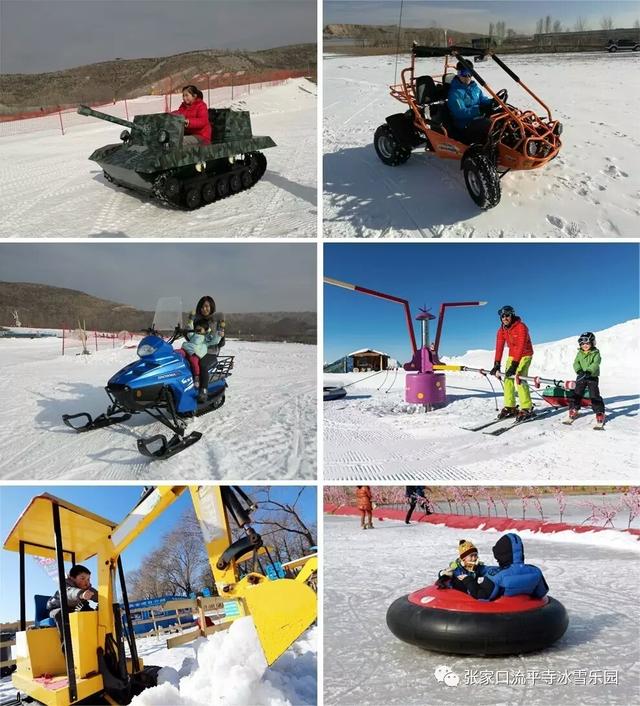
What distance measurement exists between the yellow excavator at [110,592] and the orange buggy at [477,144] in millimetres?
2457

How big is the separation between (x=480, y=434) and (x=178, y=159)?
8.86ft

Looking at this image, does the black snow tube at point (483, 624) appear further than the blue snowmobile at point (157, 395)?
No

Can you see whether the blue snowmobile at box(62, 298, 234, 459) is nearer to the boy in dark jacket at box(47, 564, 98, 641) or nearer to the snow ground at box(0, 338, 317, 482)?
the snow ground at box(0, 338, 317, 482)

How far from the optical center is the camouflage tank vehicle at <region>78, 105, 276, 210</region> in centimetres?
455

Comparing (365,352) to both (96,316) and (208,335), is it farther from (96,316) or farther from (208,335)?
(96,316)

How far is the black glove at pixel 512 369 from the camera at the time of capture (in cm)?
435

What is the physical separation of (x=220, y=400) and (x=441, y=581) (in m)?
1.88

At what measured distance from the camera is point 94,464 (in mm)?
3912

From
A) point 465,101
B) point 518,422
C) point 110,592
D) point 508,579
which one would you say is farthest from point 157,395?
point 465,101

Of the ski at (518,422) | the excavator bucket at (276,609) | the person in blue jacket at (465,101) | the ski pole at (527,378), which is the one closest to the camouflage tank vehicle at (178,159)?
the person in blue jacket at (465,101)

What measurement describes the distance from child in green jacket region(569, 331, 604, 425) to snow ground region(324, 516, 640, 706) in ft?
3.76

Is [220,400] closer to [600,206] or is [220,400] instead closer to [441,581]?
[441,581]

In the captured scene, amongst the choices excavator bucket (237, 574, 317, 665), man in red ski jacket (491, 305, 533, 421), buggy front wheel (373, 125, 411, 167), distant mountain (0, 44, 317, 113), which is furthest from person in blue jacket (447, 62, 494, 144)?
distant mountain (0, 44, 317, 113)

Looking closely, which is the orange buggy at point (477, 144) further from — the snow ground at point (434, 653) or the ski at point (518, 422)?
the snow ground at point (434, 653)
